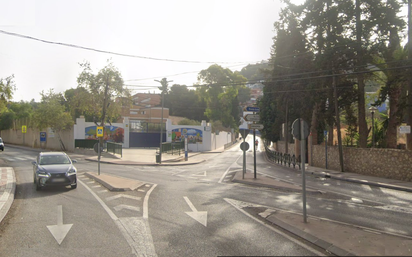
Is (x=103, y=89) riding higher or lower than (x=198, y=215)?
higher

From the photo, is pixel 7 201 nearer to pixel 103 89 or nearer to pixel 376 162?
pixel 376 162

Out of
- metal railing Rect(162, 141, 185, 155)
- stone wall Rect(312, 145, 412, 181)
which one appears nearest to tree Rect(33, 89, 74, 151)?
metal railing Rect(162, 141, 185, 155)

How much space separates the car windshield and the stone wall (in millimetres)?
17363

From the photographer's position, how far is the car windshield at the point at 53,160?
567 inches

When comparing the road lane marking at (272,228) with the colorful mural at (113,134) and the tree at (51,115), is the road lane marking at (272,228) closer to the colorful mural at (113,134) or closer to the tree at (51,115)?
the tree at (51,115)

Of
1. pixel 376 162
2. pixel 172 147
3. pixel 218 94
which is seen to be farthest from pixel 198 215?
pixel 218 94

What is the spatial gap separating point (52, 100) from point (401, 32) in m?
38.0

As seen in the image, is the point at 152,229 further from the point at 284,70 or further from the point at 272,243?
the point at 284,70

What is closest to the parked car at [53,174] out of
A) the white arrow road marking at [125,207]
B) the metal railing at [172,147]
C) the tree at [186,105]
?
the white arrow road marking at [125,207]

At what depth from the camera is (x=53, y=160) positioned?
14.6 meters

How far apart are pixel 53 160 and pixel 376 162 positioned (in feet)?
60.0

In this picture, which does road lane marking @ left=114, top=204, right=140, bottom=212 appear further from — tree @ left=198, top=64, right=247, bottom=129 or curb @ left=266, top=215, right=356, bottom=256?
tree @ left=198, top=64, right=247, bottom=129

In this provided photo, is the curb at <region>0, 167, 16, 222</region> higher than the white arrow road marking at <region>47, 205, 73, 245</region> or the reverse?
higher

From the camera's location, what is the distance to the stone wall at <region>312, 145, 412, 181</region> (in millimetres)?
18625
